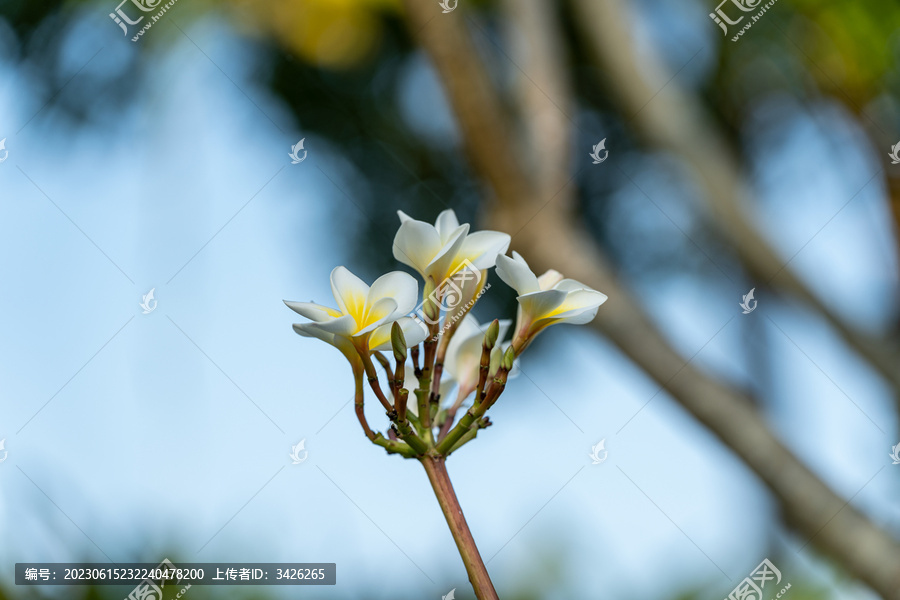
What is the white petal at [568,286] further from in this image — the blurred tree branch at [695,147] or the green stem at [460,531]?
the blurred tree branch at [695,147]

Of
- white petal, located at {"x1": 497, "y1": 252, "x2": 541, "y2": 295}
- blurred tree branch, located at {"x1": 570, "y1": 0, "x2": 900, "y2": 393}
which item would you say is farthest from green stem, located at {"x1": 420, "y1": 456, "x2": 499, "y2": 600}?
blurred tree branch, located at {"x1": 570, "y1": 0, "x2": 900, "y2": 393}

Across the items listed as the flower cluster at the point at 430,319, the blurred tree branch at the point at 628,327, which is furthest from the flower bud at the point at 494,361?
the blurred tree branch at the point at 628,327

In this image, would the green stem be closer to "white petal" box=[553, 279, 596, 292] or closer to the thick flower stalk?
the thick flower stalk

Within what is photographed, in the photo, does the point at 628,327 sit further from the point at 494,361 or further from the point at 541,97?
the point at 494,361

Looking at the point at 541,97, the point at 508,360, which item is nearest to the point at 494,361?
the point at 508,360

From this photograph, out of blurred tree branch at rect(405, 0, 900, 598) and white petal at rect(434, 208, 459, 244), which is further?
blurred tree branch at rect(405, 0, 900, 598)

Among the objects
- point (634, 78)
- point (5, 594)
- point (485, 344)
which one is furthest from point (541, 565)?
point (634, 78)
